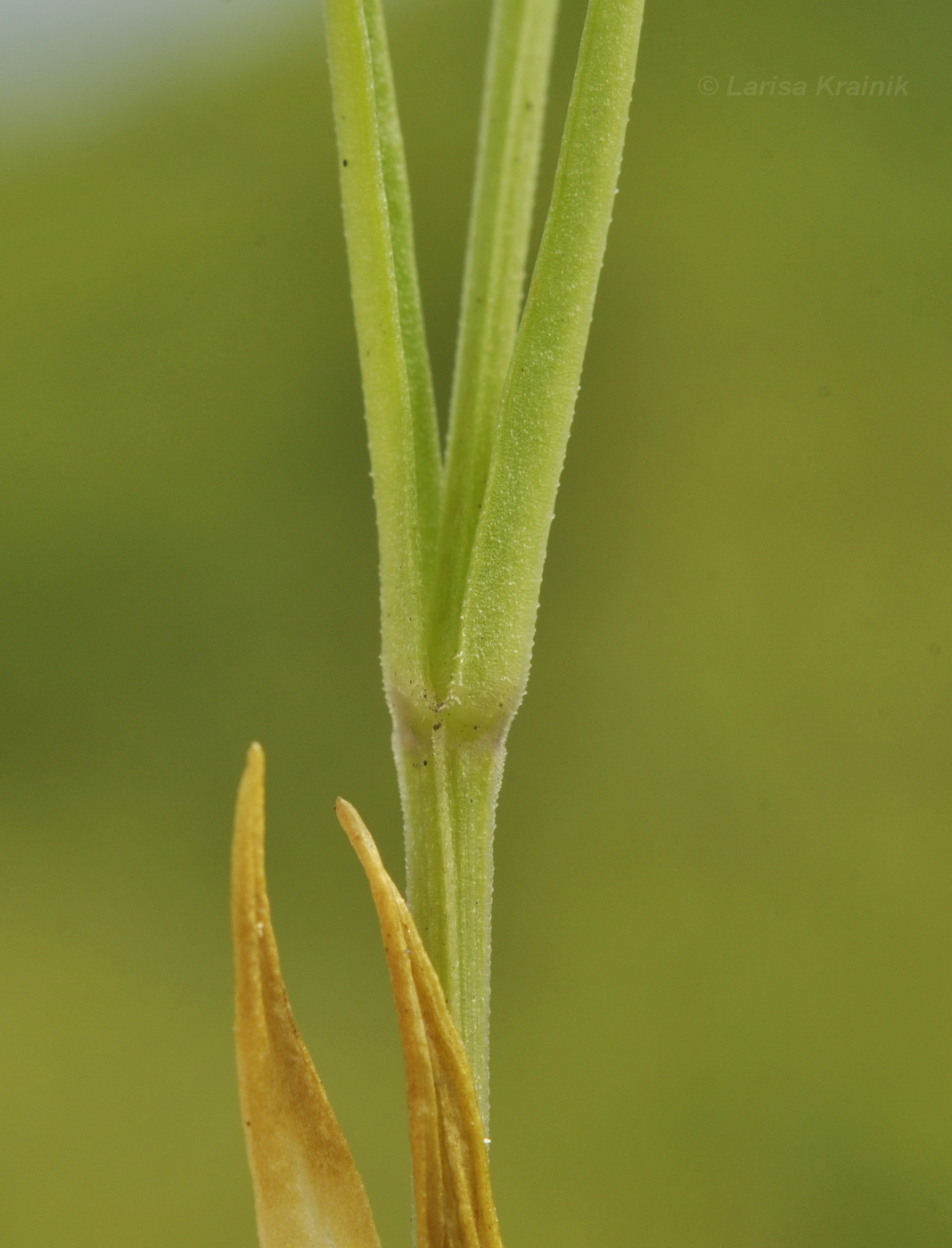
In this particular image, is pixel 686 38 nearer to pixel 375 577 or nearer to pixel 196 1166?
pixel 375 577

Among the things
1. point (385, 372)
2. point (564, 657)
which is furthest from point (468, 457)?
point (564, 657)

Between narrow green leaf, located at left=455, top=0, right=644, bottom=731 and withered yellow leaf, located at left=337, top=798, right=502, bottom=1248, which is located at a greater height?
narrow green leaf, located at left=455, top=0, right=644, bottom=731

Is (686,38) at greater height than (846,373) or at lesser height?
greater

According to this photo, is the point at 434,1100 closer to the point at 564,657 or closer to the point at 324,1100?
the point at 324,1100

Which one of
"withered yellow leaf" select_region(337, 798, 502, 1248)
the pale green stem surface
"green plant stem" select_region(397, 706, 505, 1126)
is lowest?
"withered yellow leaf" select_region(337, 798, 502, 1248)

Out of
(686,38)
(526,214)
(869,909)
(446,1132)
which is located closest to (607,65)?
(526,214)

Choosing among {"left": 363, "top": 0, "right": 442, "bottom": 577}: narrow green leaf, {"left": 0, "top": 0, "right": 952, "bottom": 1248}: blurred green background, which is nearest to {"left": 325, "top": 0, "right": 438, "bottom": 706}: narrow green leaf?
{"left": 363, "top": 0, "right": 442, "bottom": 577}: narrow green leaf

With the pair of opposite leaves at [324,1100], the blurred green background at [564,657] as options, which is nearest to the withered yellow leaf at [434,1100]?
the pair of opposite leaves at [324,1100]

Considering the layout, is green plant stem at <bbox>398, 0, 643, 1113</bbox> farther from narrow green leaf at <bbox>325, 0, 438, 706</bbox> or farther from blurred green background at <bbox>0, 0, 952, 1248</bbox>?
blurred green background at <bbox>0, 0, 952, 1248</bbox>
